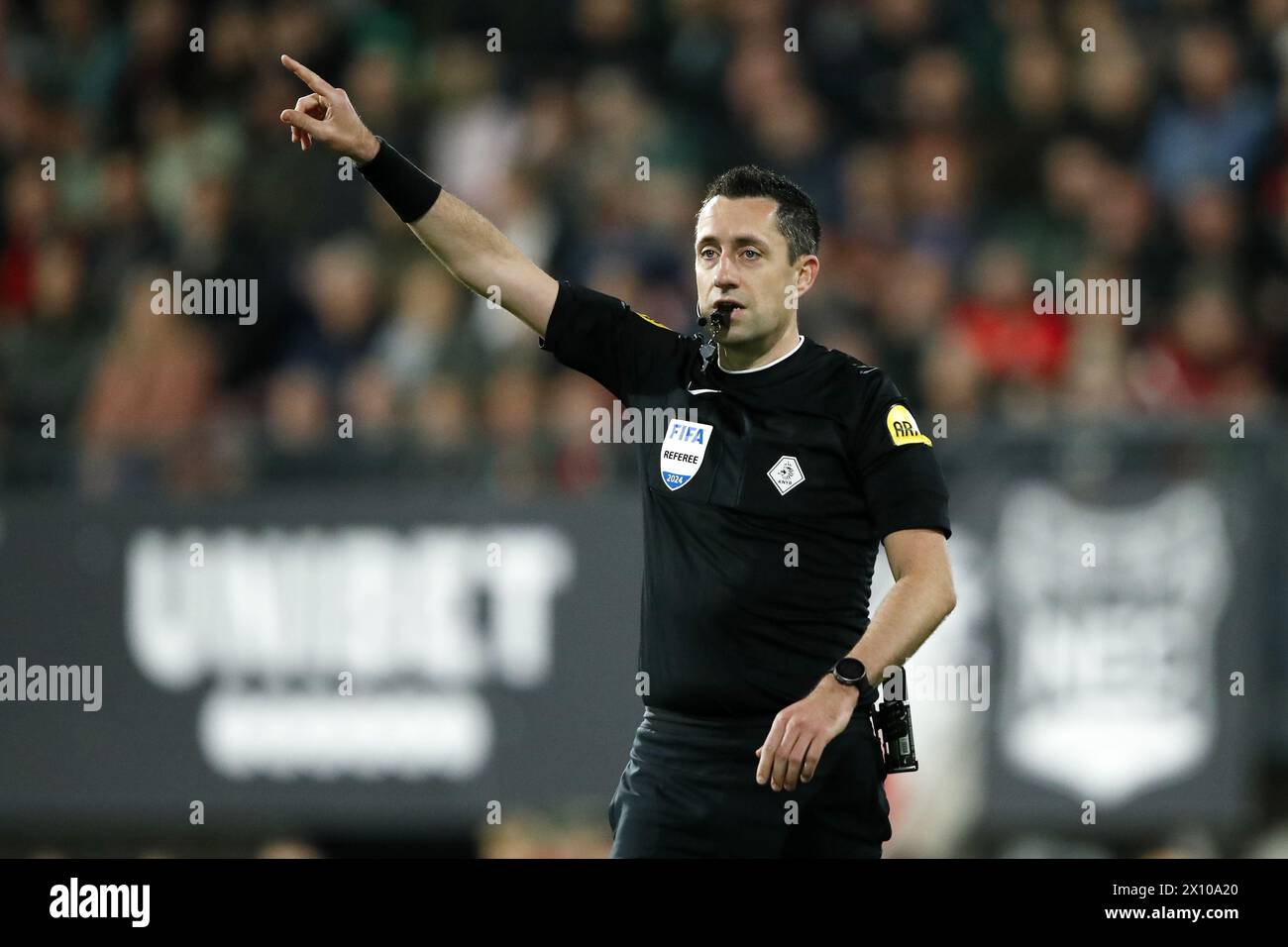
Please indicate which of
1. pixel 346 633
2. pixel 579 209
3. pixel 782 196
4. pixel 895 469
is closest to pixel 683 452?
pixel 895 469

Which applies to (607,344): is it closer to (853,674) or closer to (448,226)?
(448,226)

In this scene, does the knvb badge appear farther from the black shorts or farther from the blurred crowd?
the blurred crowd

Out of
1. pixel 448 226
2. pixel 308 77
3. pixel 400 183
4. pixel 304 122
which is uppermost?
pixel 308 77

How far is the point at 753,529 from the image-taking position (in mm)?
5113

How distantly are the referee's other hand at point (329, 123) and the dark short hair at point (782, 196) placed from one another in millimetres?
925

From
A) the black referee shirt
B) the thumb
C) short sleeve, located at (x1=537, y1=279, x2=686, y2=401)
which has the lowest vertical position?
the black referee shirt

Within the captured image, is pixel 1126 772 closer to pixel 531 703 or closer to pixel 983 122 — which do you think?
pixel 531 703

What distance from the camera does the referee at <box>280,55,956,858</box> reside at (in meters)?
5.03

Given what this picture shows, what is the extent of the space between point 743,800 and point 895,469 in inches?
36.5

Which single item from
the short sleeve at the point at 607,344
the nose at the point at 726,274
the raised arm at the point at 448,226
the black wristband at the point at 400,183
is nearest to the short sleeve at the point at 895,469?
the nose at the point at 726,274

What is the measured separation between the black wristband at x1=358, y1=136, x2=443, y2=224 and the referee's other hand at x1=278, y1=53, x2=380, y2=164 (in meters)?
0.03

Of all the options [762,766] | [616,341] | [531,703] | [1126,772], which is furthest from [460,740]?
[762,766]

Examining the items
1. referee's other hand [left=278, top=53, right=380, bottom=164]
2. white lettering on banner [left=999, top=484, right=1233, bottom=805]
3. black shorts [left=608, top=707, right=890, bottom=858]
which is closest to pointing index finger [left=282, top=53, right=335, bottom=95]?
referee's other hand [left=278, top=53, right=380, bottom=164]
